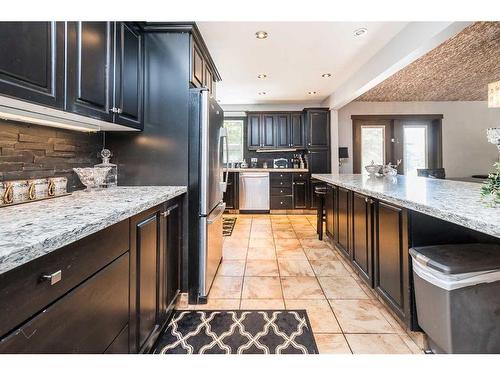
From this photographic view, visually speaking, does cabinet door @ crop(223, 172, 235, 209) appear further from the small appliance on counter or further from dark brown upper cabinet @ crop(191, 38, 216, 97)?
dark brown upper cabinet @ crop(191, 38, 216, 97)

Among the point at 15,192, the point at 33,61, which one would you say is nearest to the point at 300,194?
the point at 15,192

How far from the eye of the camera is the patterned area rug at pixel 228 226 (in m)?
4.15

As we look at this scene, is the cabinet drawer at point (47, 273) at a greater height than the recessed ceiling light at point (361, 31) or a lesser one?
lesser

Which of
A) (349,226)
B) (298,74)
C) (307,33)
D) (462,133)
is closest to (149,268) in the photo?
(349,226)

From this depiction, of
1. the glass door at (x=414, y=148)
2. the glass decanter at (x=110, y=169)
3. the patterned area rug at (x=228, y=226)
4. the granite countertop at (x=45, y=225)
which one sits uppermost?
the glass door at (x=414, y=148)

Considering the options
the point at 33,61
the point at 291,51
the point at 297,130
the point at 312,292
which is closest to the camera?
the point at 33,61

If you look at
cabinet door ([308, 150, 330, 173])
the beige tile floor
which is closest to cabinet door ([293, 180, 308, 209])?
cabinet door ([308, 150, 330, 173])

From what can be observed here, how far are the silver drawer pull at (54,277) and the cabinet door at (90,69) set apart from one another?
91 cm

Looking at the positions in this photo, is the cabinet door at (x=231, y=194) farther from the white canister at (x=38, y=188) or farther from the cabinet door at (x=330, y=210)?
the white canister at (x=38, y=188)

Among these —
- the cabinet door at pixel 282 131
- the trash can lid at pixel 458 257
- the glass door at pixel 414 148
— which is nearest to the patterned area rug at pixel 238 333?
the trash can lid at pixel 458 257

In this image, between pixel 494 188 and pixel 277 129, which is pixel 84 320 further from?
pixel 277 129

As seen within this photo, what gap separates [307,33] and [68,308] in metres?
3.19

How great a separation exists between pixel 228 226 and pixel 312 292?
2616 millimetres

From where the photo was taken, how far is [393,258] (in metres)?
1.67
